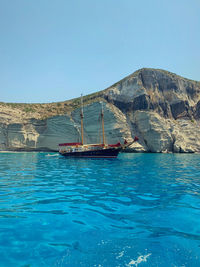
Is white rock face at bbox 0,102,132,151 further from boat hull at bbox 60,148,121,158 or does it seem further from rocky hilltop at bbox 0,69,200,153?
boat hull at bbox 60,148,121,158

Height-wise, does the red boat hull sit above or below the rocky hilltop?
below

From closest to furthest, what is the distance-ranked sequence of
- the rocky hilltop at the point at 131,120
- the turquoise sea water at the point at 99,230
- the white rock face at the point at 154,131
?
the turquoise sea water at the point at 99,230
the white rock face at the point at 154,131
the rocky hilltop at the point at 131,120

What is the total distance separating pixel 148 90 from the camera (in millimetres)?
76250

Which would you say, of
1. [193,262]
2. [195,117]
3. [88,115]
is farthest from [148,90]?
[193,262]

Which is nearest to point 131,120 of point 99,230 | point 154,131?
point 154,131

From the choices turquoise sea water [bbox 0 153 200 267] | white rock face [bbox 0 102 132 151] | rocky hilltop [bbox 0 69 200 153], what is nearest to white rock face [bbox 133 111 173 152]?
rocky hilltop [bbox 0 69 200 153]

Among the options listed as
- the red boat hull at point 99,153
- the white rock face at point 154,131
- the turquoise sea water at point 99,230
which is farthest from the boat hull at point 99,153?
the white rock face at point 154,131

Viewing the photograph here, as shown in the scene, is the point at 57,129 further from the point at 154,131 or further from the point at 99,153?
the point at 154,131

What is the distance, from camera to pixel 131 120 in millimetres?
70688

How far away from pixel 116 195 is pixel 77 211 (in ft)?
9.16

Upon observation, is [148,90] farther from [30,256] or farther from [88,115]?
[30,256]

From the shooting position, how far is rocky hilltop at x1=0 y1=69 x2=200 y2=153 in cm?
6341

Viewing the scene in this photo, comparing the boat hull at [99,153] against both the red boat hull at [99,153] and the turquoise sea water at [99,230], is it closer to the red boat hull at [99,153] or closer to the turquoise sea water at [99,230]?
the red boat hull at [99,153]

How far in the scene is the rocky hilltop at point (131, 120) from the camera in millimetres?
63406
